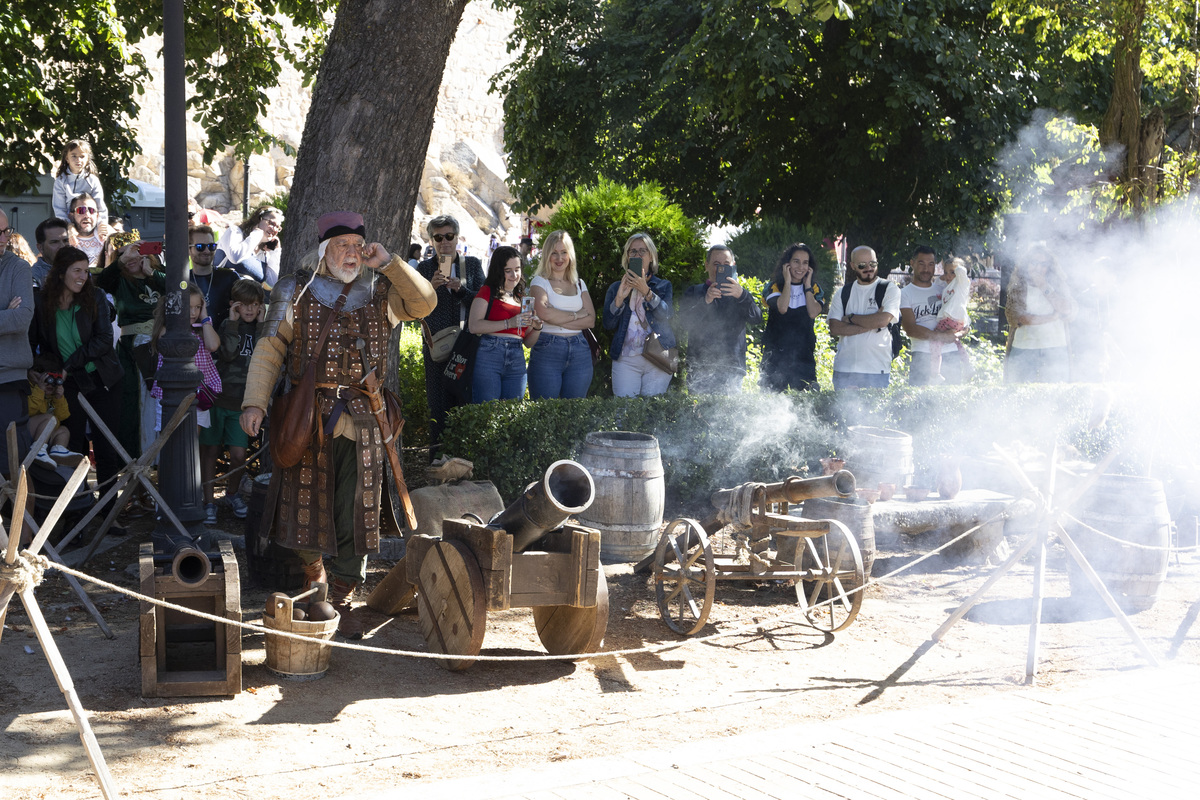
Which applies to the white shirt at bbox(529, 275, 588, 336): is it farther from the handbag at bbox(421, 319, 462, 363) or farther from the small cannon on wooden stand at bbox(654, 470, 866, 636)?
the small cannon on wooden stand at bbox(654, 470, 866, 636)

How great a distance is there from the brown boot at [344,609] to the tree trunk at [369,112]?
2.29m

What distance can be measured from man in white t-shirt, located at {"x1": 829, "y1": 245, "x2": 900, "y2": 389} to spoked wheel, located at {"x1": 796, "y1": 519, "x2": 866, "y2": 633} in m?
2.69

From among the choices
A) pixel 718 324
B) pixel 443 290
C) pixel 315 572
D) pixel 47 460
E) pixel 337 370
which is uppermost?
pixel 443 290

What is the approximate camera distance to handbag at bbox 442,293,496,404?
7660mm

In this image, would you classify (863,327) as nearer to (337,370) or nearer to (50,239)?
(337,370)

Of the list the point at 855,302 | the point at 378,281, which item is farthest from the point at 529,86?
the point at 378,281

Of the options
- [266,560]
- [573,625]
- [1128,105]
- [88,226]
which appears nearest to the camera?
[573,625]

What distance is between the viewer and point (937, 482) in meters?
7.71

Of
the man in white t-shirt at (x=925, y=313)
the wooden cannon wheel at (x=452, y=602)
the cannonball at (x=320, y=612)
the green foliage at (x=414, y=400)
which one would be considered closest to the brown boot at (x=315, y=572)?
the cannonball at (x=320, y=612)

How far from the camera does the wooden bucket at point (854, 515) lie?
20.4 ft

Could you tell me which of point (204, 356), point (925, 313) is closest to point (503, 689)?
point (204, 356)

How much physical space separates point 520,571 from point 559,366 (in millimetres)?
3121

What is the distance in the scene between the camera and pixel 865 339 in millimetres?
8750

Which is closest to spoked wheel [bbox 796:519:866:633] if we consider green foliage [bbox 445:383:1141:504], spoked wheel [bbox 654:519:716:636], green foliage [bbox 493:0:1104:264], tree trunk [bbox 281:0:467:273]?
spoked wheel [bbox 654:519:716:636]
